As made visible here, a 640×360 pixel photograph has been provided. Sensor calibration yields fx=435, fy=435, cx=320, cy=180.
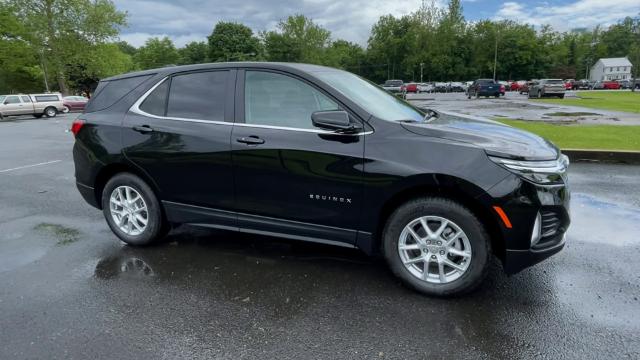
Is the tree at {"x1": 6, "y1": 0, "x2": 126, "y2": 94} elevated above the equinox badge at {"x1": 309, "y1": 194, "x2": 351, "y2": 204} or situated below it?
above

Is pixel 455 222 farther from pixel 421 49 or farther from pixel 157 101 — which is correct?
pixel 421 49

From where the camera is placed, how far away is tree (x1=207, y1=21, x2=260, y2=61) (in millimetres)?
90875

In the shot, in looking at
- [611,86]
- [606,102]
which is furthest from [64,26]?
[611,86]

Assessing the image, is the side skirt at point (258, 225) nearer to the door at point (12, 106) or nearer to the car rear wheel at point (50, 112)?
the door at point (12, 106)

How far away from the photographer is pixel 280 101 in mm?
3785

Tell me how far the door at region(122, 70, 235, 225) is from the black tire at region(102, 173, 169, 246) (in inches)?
6.0

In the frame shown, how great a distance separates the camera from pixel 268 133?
12.1ft

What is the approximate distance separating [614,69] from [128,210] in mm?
129496

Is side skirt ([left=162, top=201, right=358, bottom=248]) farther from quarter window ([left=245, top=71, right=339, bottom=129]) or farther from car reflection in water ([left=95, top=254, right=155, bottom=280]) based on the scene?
quarter window ([left=245, top=71, right=339, bottom=129])

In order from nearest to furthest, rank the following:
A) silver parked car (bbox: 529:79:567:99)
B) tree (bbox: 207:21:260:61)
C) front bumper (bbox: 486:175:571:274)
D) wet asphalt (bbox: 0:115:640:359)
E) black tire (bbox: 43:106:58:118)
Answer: wet asphalt (bbox: 0:115:640:359), front bumper (bbox: 486:175:571:274), black tire (bbox: 43:106:58:118), silver parked car (bbox: 529:79:567:99), tree (bbox: 207:21:260:61)

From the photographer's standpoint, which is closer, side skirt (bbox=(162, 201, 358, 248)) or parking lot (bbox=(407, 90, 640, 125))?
side skirt (bbox=(162, 201, 358, 248))

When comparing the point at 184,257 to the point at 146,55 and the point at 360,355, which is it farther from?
the point at 146,55

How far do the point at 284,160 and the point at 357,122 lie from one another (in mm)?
684

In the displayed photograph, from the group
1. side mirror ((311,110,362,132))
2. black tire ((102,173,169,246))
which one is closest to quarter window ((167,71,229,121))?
black tire ((102,173,169,246))
